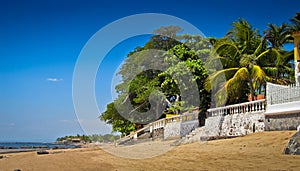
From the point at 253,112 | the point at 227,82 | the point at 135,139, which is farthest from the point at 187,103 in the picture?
the point at 253,112

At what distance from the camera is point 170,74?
86.6ft

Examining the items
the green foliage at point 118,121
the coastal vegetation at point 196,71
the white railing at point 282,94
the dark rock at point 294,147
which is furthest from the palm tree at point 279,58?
the green foliage at point 118,121

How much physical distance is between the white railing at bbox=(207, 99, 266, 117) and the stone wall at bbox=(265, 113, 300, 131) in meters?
0.94

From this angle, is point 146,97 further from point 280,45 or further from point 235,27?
point 280,45

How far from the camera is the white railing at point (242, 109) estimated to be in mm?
15913

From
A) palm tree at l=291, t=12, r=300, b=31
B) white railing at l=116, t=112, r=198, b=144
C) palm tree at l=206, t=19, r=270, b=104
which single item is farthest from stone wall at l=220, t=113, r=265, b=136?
palm tree at l=291, t=12, r=300, b=31

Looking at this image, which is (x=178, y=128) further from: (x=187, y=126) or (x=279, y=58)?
(x=279, y=58)

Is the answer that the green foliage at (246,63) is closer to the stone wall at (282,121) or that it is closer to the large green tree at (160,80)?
the large green tree at (160,80)

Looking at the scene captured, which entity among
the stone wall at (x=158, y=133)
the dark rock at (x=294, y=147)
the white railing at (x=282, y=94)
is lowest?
the dark rock at (x=294, y=147)

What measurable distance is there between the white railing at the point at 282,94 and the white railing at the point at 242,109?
0.81 metres

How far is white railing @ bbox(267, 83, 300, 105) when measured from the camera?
1336cm

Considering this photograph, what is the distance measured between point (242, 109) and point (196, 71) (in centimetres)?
872

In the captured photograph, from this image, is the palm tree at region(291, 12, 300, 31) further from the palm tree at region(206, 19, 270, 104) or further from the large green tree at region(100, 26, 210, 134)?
the large green tree at region(100, 26, 210, 134)

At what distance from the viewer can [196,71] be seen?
25766 mm
